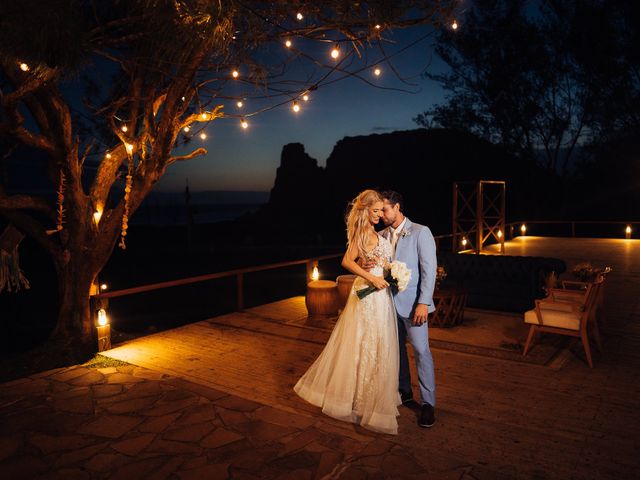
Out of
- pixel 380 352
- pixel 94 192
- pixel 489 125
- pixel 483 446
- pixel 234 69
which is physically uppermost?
pixel 489 125

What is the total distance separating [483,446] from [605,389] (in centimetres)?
172

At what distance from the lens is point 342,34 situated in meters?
5.38

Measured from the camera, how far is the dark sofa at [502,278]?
7.30 metres

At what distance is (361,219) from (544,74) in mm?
21050

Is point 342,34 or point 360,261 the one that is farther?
point 342,34

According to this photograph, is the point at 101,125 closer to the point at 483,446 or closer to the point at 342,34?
the point at 342,34

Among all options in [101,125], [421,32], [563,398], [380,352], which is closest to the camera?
[380,352]

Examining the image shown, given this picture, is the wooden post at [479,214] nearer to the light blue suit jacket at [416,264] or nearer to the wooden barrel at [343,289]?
the wooden barrel at [343,289]

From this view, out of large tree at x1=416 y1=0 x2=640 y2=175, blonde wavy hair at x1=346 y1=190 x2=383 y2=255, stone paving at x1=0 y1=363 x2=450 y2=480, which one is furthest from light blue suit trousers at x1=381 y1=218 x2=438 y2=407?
large tree at x1=416 y1=0 x2=640 y2=175

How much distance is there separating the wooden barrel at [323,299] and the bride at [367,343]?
11.1 ft

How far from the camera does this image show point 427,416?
3734 mm

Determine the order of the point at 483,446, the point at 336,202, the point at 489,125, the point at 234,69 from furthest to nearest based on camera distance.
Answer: the point at 336,202
the point at 489,125
the point at 234,69
the point at 483,446

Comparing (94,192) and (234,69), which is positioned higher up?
(234,69)

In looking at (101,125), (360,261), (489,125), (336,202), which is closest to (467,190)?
(489,125)
